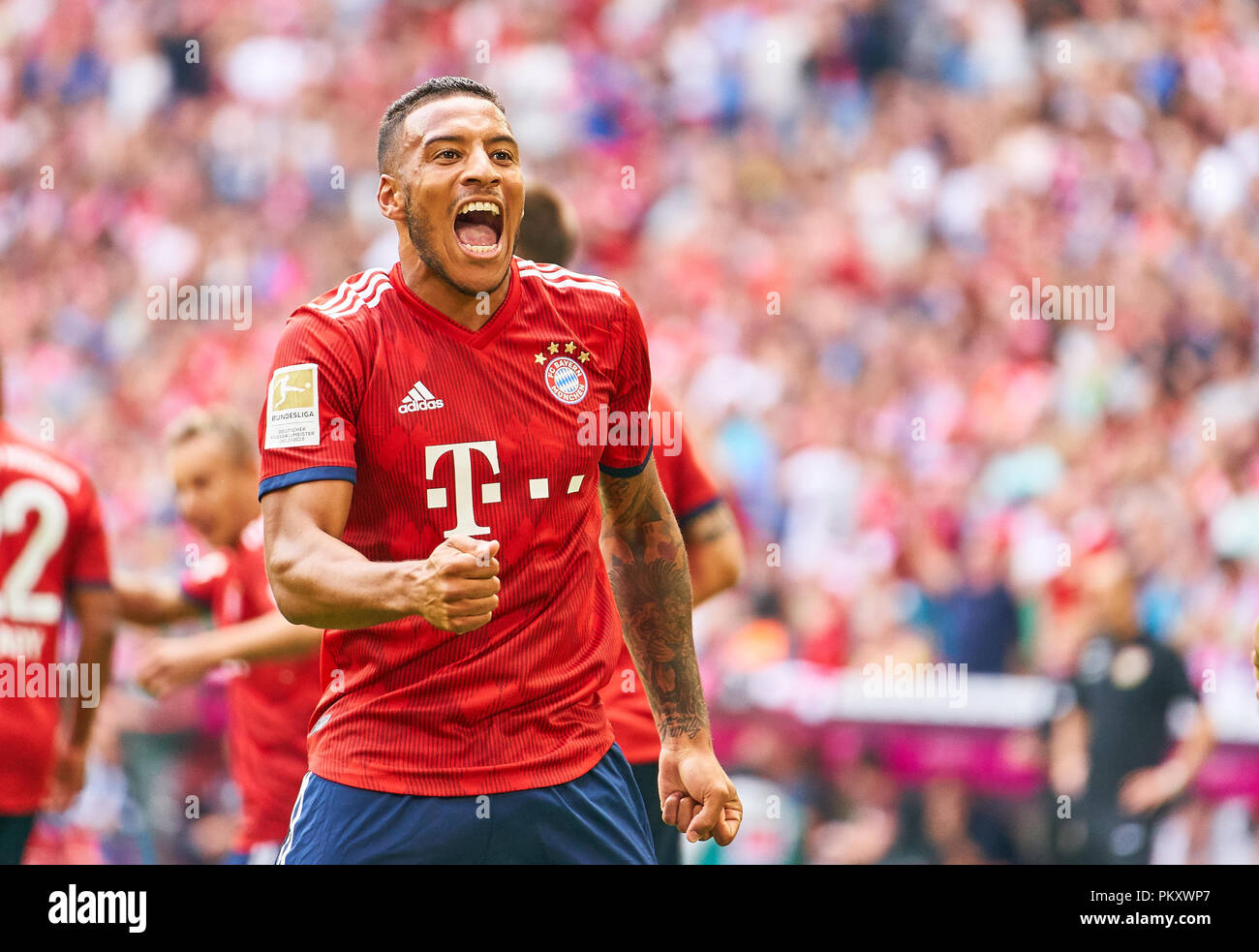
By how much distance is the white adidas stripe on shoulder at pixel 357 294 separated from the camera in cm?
318

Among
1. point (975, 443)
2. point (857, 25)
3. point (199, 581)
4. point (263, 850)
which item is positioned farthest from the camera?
point (857, 25)

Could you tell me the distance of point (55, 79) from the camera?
14.4m

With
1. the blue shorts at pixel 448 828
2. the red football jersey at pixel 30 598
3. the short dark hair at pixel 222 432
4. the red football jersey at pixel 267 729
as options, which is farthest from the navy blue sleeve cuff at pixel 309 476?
the short dark hair at pixel 222 432

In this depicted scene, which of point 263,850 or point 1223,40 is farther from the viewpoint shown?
point 1223,40

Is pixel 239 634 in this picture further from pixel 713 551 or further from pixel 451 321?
pixel 451 321

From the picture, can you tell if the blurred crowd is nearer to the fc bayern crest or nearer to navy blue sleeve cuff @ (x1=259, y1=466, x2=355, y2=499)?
the fc bayern crest

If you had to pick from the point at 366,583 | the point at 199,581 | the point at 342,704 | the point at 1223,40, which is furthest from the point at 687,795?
the point at 1223,40

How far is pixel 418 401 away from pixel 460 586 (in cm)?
54

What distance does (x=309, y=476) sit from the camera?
3000mm

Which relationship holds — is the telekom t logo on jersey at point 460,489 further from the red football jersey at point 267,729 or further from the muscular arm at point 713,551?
the red football jersey at point 267,729

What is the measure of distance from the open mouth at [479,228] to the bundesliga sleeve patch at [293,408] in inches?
→ 17.2

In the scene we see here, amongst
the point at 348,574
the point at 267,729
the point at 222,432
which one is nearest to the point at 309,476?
the point at 348,574
